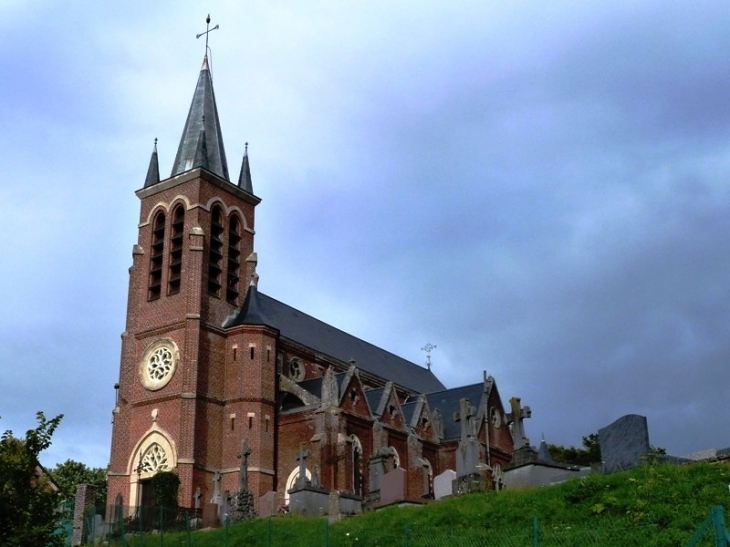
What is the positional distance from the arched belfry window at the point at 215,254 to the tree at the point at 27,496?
989 inches

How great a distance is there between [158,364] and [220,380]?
2818 millimetres

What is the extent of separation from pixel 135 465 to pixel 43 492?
2377cm

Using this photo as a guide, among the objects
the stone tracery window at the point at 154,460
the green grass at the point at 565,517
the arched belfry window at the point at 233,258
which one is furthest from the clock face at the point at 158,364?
the green grass at the point at 565,517

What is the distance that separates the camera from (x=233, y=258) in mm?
46188

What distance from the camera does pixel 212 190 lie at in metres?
45.4

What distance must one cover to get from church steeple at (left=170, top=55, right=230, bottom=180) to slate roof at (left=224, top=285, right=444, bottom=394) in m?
6.69

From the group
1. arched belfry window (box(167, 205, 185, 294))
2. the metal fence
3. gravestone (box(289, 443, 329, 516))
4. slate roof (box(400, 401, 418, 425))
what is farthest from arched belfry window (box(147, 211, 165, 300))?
gravestone (box(289, 443, 329, 516))

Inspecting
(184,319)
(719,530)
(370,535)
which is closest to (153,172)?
(184,319)

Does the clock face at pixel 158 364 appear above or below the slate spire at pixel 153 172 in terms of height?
below

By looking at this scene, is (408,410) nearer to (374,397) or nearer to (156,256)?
(374,397)

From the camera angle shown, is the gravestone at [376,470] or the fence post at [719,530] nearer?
the fence post at [719,530]

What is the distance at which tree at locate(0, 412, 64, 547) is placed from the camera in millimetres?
17042

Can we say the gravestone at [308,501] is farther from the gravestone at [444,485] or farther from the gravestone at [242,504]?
the gravestone at [444,485]

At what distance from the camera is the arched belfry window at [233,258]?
45.2 m
